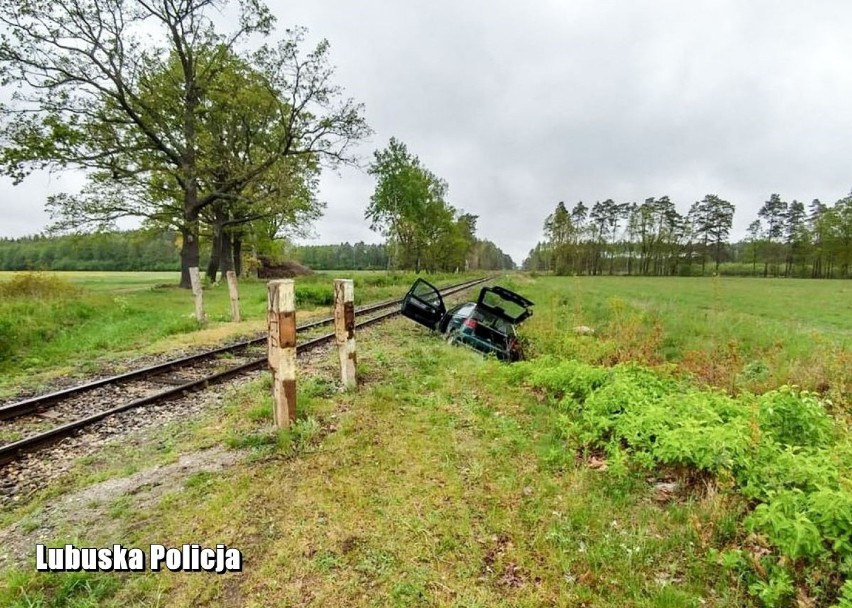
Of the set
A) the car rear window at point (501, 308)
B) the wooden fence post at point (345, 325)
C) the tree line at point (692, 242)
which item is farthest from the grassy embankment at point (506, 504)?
the tree line at point (692, 242)

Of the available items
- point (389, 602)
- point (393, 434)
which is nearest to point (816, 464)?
point (389, 602)

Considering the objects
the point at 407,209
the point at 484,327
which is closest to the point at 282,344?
the point at 484,327

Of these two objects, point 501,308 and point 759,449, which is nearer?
point 759,449

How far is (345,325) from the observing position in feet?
18.6

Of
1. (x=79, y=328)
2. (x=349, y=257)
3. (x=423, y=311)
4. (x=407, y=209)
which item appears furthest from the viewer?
(x=349, y=257)

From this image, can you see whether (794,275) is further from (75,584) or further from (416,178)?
(75,584)

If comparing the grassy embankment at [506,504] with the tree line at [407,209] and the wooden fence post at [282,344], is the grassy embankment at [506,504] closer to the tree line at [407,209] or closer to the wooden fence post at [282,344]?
the wooden fence post at [282,344]

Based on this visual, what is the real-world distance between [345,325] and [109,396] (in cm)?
401

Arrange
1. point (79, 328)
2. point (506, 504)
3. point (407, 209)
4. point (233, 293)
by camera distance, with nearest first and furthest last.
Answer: point (506, 504) < point (79, 328) < point (233, 293) < point (407, 209)

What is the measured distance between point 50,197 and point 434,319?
2144 centimetres

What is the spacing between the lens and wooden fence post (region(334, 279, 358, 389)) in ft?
18.2

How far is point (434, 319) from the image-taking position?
1014 cm

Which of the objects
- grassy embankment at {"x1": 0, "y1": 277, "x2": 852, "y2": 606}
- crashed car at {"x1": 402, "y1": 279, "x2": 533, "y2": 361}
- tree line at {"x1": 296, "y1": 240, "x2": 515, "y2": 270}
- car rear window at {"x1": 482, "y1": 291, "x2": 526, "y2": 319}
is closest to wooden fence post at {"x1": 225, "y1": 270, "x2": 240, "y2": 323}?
crashed car at {"x1": 402, "y1": 279, "x2": 533, "y2": 361}

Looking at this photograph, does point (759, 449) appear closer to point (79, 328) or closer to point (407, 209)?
point (79, 328)
